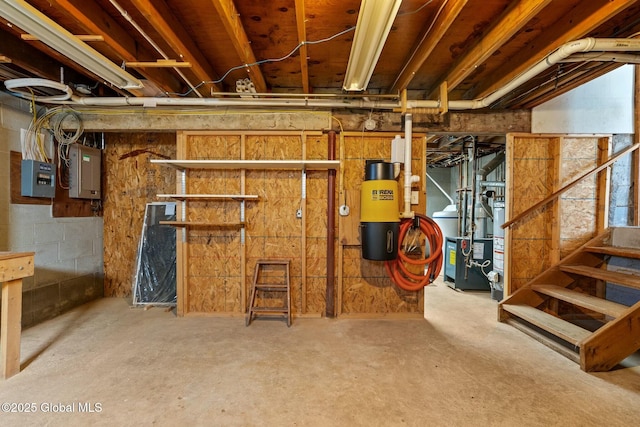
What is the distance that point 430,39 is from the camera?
6.95 feet

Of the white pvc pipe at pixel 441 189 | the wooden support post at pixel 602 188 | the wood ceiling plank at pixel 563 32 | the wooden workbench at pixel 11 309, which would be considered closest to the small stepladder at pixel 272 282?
the wooden workbench at pixel 11 309

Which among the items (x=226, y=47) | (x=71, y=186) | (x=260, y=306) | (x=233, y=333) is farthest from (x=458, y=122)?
(x=71, y=186)

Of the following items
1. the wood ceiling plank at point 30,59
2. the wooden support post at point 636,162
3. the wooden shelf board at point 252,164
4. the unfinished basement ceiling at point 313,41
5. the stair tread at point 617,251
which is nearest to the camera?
the unfinished basement ceiling at point 313,41

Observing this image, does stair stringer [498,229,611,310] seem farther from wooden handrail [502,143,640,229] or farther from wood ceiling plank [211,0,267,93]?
wood ceiling plank [211,0,267,93]

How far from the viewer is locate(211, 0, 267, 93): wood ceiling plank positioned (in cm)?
178

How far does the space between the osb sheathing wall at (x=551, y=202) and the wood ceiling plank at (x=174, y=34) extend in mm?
3447

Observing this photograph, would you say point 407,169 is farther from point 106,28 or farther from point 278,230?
point 106,28

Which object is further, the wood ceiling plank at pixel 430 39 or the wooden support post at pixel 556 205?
the wooden support post at pixel 556 205

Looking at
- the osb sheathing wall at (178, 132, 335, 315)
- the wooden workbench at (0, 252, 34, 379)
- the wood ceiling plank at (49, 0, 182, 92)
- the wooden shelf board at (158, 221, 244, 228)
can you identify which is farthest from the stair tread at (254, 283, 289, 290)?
the wood ceiling plank at (49, 0, 182, 92)

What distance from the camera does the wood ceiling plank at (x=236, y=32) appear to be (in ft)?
5.85

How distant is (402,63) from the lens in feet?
8.94

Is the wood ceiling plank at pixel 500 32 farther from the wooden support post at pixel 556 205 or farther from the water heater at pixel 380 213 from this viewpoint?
the wooden support post at pixel 556 205

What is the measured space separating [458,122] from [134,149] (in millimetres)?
4265

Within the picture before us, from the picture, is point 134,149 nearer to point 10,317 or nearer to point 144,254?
point 144,254
